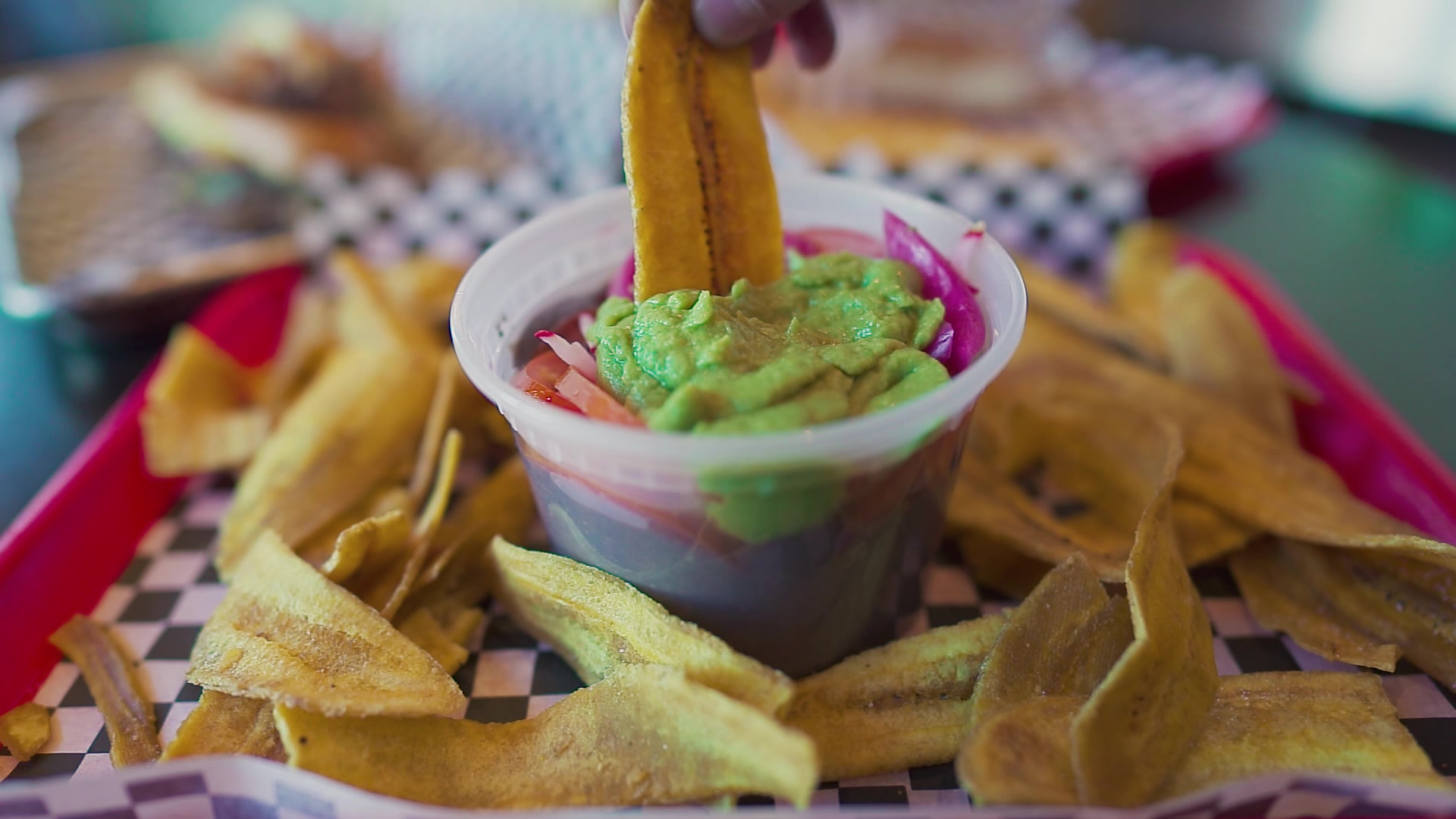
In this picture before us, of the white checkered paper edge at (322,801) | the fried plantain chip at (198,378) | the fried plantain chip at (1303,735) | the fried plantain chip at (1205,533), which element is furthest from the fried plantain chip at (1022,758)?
the fried plantain chip at (198,378)

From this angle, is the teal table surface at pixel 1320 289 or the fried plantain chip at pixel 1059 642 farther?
the teal table surface at pixel 1320 289

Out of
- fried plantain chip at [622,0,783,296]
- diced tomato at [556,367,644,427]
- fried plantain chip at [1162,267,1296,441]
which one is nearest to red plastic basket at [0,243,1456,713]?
fried plantain chip at [1162,267,1296,441]

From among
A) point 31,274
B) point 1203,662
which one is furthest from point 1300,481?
point 31,274

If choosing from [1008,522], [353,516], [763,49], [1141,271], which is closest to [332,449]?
[353,516]

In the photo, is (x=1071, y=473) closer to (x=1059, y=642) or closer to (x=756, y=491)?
(x=1059, y=642)

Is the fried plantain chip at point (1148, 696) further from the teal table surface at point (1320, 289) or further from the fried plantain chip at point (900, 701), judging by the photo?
the teal table surface at point (1320, 289)

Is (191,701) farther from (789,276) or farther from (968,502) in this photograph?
(968,502)

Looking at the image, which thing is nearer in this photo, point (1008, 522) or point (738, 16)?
point (738, 16)
